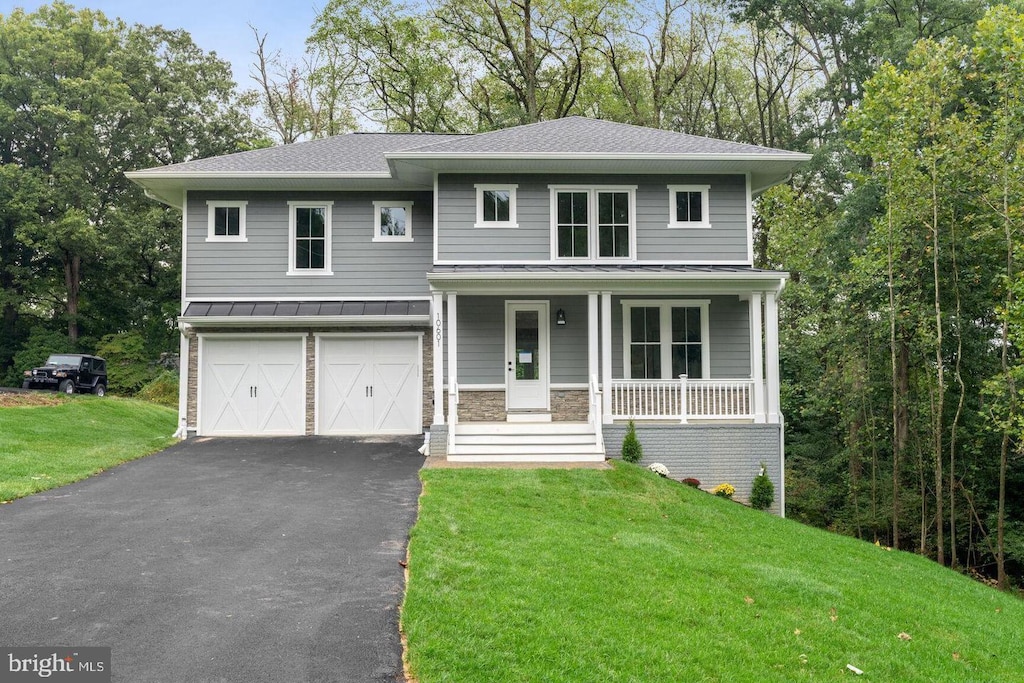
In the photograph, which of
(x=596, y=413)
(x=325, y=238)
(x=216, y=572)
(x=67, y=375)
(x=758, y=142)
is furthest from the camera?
(x=758, y=142)

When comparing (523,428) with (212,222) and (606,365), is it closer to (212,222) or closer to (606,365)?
(606,365)

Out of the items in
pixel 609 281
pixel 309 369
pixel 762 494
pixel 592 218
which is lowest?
pixel 762 494

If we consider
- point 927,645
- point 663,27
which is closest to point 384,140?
point 663,27

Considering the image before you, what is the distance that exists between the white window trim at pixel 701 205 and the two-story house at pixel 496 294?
3 centimetres

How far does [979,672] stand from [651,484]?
4873mm

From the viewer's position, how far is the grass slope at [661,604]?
4.24m

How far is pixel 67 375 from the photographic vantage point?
2059 cm

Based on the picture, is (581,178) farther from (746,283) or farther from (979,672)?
(979,672)

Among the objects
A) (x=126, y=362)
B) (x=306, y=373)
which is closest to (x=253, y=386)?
(x=306, y=373)

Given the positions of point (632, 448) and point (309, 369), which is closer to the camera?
point (632, 448)

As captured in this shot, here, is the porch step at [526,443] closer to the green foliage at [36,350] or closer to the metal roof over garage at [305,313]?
the metal roof over garage at [305,313]

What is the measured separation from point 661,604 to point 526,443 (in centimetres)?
584

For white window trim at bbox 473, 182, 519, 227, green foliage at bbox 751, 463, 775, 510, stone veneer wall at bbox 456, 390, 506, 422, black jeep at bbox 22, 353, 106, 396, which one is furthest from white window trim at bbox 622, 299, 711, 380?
black jeep at bbox 22, 353, 106, 396

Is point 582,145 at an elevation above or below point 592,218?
Result: above
